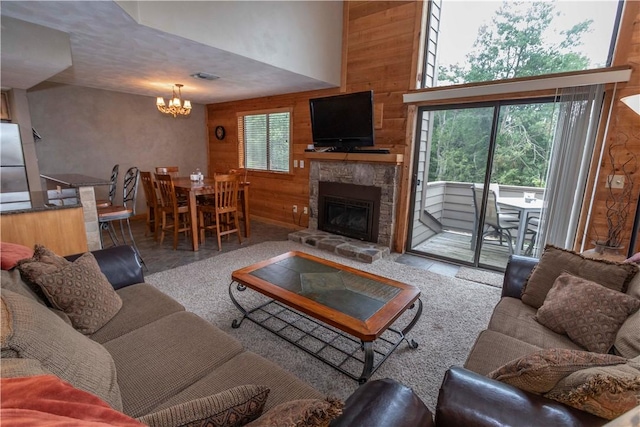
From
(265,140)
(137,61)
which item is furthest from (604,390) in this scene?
(265,140)

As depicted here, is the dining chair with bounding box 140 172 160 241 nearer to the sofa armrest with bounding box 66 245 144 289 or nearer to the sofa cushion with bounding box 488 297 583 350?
the sofa armrest with bounding box 66 245 144 289

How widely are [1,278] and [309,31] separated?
371 cm

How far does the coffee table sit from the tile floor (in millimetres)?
1446

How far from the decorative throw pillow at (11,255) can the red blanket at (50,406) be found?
1.22 metres

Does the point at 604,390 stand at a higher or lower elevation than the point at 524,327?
higher

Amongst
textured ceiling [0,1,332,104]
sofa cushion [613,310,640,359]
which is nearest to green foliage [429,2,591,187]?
textured ceiling [0,1,332,104]

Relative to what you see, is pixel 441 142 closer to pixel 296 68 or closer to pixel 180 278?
pixel 296 68

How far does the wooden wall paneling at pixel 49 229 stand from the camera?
86.5 inches

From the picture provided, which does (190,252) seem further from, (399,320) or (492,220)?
(492,220)

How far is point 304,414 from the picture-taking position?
2.24ft

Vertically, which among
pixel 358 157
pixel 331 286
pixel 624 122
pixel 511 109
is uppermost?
pixel 511 109

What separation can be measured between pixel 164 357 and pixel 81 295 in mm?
609

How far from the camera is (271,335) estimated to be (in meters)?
2.16

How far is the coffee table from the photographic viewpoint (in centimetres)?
168
